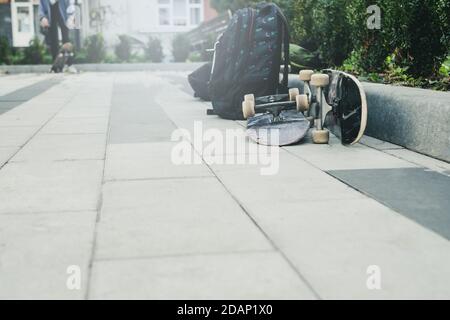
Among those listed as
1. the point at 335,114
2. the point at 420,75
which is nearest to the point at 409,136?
the point at 335,114

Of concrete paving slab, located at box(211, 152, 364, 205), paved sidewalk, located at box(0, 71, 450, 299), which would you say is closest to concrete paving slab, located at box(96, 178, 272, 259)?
paved sidewalk, located at box(0, 71, 450, 299)

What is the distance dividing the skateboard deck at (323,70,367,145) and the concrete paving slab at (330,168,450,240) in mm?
847

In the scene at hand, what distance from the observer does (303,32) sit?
8930 millimetres

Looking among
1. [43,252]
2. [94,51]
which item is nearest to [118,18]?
[94,51]

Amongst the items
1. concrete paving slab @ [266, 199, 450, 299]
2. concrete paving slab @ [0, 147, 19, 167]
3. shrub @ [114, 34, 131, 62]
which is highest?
shrub @ [114, 34, 131, 62]

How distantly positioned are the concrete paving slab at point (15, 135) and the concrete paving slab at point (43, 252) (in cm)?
248

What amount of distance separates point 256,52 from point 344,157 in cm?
227

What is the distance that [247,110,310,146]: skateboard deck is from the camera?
5.25 m

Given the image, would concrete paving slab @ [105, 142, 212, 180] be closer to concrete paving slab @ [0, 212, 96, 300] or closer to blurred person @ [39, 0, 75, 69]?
concrete paving slab @ [0, 212, 96, 300]

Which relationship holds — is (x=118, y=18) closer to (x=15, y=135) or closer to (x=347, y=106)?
(x=15, y=135)

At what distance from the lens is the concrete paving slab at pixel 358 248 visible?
220 cm

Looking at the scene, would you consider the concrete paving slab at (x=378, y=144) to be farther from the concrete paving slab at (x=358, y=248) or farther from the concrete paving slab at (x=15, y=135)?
the concrete paving slab at (x=15, y=135)

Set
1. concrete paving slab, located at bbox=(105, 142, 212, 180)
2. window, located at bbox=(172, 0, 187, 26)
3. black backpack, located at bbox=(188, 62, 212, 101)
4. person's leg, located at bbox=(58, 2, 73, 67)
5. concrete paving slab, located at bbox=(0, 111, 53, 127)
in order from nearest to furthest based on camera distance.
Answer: concrete paving slab, located at bbox=(105, 142, 212, 180)
concrete paving slab, located at bbox=(0, 111, 53, 127)
black backpack, located at bbox=(188, 62, 212, 101)
person's leg, located at bbox=(58, 2, 73, 67)
window, located at bbox=(172, 0, 187, 26)
